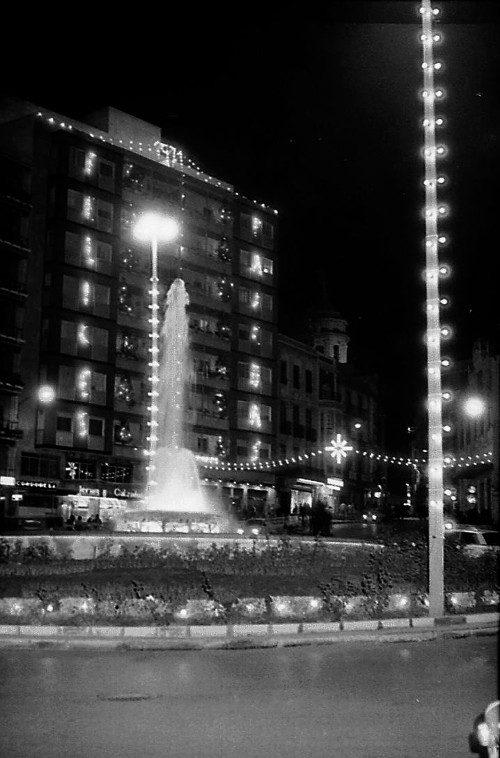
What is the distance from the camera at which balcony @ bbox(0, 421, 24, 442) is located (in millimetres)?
53344

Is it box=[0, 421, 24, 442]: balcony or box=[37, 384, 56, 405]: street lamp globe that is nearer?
box=[0, 421, 24, 442]: balcony

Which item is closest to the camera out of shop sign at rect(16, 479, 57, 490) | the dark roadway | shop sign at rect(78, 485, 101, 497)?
the dark roadway

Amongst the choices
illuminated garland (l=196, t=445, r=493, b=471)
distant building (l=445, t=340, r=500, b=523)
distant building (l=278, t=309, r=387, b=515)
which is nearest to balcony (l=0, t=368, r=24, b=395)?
illuminated garland (l=196, t=445, r=493, b=471)

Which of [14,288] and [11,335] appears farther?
[14,288]

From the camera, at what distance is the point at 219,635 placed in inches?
605

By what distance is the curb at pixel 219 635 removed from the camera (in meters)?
14.6

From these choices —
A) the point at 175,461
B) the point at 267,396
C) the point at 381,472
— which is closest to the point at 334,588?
the point at 175,461

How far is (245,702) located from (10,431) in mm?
45927

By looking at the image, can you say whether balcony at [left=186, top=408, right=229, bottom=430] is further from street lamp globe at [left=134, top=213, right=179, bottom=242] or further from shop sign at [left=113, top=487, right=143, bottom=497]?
street lamp globe at [left=134, top=213, right=179, bottom=242]

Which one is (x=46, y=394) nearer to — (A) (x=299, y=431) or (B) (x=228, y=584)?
(A) (x=299, y=431)

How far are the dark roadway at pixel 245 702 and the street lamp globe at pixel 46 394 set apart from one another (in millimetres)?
43224

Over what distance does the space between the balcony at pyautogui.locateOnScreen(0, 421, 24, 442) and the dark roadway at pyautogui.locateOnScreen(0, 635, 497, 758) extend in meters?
40.6

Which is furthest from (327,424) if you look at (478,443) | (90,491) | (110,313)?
(90,491)

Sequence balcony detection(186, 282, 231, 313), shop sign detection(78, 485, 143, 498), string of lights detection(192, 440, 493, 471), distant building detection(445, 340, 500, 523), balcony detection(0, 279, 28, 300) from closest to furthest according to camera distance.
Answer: balcony detection(0, 279, 28, 300), distant building detection(445, 340, 500, 523), shop sign detection(78, 485, 143, 498), string of lights detection(192, 440, 493, 471), balcony detection(186, 282, 231, 313)
